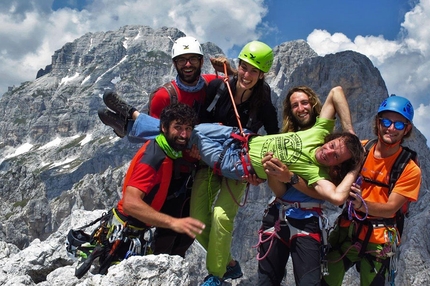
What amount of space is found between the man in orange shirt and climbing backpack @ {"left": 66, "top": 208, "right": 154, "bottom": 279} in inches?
153

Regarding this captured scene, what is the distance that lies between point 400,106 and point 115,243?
6.28 meters

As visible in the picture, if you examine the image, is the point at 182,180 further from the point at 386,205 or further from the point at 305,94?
the point at 386,205

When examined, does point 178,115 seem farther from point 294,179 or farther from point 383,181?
point 383,181

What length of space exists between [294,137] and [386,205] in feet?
6.94

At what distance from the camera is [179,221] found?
22.6 feet

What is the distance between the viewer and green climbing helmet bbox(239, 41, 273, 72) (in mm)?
7922

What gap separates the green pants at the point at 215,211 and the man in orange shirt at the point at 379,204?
221 cm

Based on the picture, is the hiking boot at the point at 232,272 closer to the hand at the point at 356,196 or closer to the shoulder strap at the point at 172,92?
the hand at the point at 356,196

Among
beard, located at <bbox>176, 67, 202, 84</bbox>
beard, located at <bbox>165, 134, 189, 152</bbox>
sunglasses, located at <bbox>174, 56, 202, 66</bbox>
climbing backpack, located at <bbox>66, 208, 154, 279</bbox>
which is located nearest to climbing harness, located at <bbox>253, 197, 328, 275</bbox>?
beard, located at <bbox>165, 134, 189, 152</bbox>

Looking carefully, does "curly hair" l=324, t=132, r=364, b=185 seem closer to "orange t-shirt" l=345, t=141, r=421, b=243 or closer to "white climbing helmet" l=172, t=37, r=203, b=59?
"orange t-shirt" l=345, t=141, r=421, b=243

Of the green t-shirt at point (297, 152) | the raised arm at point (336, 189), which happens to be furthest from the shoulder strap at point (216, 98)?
the raised arm at point (336, 189)

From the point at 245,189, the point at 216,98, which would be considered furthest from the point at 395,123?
the point at 216,98

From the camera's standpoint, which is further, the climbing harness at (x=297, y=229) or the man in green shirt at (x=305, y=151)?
the climbing harness at (x=297, y=229)

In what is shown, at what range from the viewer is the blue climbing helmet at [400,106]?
7133mm
